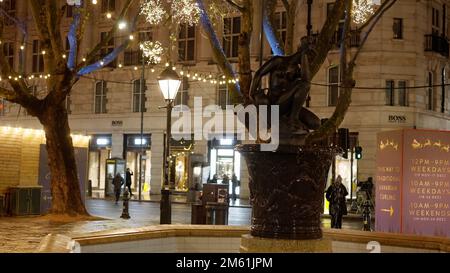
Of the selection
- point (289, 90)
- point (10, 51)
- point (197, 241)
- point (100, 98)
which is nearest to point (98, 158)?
point (100, 98)

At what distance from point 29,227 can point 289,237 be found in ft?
39.6

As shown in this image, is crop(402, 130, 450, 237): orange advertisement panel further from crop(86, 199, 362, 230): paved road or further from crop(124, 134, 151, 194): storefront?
crop(124, 134, 151, 194): storefront

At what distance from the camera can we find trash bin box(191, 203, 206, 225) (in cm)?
1794

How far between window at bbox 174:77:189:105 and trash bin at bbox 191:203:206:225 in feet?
79.1

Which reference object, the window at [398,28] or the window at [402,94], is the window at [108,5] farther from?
the window at [402,94]

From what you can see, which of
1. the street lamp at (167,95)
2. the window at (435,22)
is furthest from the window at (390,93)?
the street lamp at (167,95)

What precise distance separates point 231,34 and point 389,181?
2575cm

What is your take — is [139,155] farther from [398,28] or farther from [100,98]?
[398,28]

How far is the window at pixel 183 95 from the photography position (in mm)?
42062

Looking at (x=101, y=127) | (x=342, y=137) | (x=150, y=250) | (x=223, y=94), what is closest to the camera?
(x=150, y=250)

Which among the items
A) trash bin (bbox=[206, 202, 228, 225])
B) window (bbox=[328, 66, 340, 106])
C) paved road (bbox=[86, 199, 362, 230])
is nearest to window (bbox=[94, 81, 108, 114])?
paved road (bbox=[86, 199, 362, 230])
